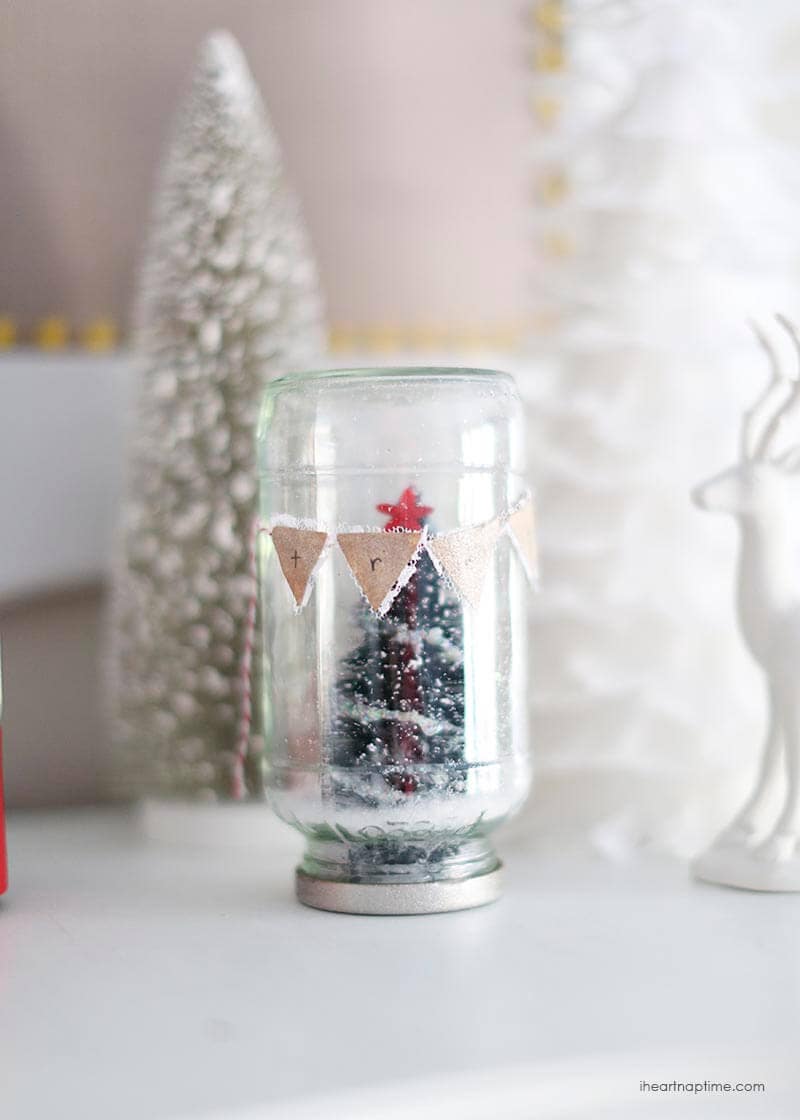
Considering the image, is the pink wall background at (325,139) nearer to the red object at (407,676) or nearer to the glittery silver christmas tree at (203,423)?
the glittery silver christmas tree at (203,423)

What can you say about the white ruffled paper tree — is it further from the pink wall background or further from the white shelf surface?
the pink wall background

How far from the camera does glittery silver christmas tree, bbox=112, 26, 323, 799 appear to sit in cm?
96

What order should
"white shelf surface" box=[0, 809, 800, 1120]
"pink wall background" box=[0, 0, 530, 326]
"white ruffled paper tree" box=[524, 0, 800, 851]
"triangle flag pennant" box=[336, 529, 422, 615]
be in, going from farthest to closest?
"pink wall background" box=[0, 0, 530, 326] → "white ruffled paper tree" box=[524, 0, 800, 851] → "triangle flag pennant" box=[336, 529, 422, 615] → "white shelf surface" box=[0, 809, 800, 1120]

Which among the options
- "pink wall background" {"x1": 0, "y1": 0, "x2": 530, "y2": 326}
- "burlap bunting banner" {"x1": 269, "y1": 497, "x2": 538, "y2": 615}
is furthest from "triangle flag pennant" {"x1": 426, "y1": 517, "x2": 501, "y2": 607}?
"pink wall background" {"x1": 0, "y1": 0, "x2": 530, "y2": 326}

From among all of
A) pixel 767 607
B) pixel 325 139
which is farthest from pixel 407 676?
pixel 325 139

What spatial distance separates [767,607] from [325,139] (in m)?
0.60

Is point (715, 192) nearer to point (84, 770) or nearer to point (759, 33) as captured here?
point (759, 33)

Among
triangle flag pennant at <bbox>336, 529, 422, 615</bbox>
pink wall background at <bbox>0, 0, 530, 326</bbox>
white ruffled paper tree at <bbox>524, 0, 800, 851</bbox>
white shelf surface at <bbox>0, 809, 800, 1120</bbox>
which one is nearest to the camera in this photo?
white shelf surface at <bbox>0, 809, 800, 1120</bbox>

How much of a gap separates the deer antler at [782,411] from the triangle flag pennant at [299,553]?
0.28 meters

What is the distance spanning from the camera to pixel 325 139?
1.16 metres

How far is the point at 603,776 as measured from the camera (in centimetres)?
95

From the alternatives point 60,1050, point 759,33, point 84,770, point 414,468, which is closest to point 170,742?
point 84,770

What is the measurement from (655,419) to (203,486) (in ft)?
1.09

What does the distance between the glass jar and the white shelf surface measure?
0.15ft
